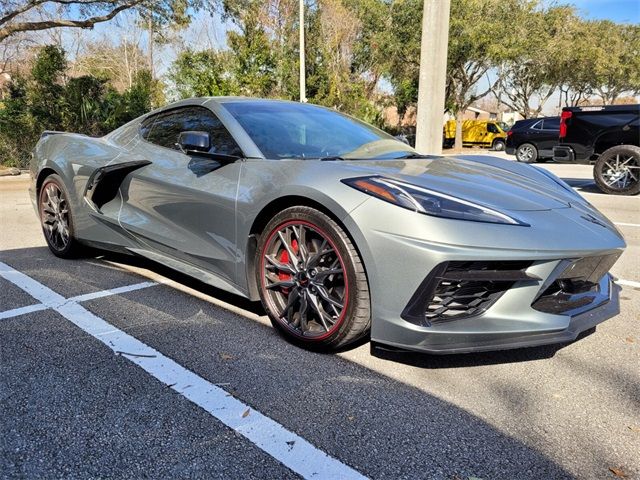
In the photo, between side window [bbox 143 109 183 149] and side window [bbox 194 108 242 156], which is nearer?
side window [bbox 194 108 242 156]

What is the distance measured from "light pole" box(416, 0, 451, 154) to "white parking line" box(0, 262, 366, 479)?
5.69 m

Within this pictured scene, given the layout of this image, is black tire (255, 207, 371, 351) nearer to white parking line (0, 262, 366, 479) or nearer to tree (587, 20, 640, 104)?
white parking line (0, 262, 366, 479)

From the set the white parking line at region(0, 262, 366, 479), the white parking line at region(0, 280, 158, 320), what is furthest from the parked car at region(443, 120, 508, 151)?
the white parking line at region(0, 262, 366, 479)

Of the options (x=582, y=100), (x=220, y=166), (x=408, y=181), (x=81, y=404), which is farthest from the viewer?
(x=582, y=100)

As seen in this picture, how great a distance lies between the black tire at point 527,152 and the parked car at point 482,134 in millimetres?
14519

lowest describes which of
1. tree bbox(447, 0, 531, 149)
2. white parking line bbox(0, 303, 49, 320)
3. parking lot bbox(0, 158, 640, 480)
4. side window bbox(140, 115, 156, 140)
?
parking lot bbox(0, 158, 640, 480)

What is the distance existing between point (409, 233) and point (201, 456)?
1182 mm

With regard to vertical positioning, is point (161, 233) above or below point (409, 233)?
below

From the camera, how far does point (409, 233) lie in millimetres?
2129

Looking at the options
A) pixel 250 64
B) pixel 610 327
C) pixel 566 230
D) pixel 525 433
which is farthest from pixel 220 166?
pixel 250 64

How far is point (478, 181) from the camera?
2646 mm

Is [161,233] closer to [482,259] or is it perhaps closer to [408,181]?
[408,181]

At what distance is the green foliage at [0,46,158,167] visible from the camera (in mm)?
13336

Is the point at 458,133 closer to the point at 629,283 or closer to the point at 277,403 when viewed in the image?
the point at 629,283
